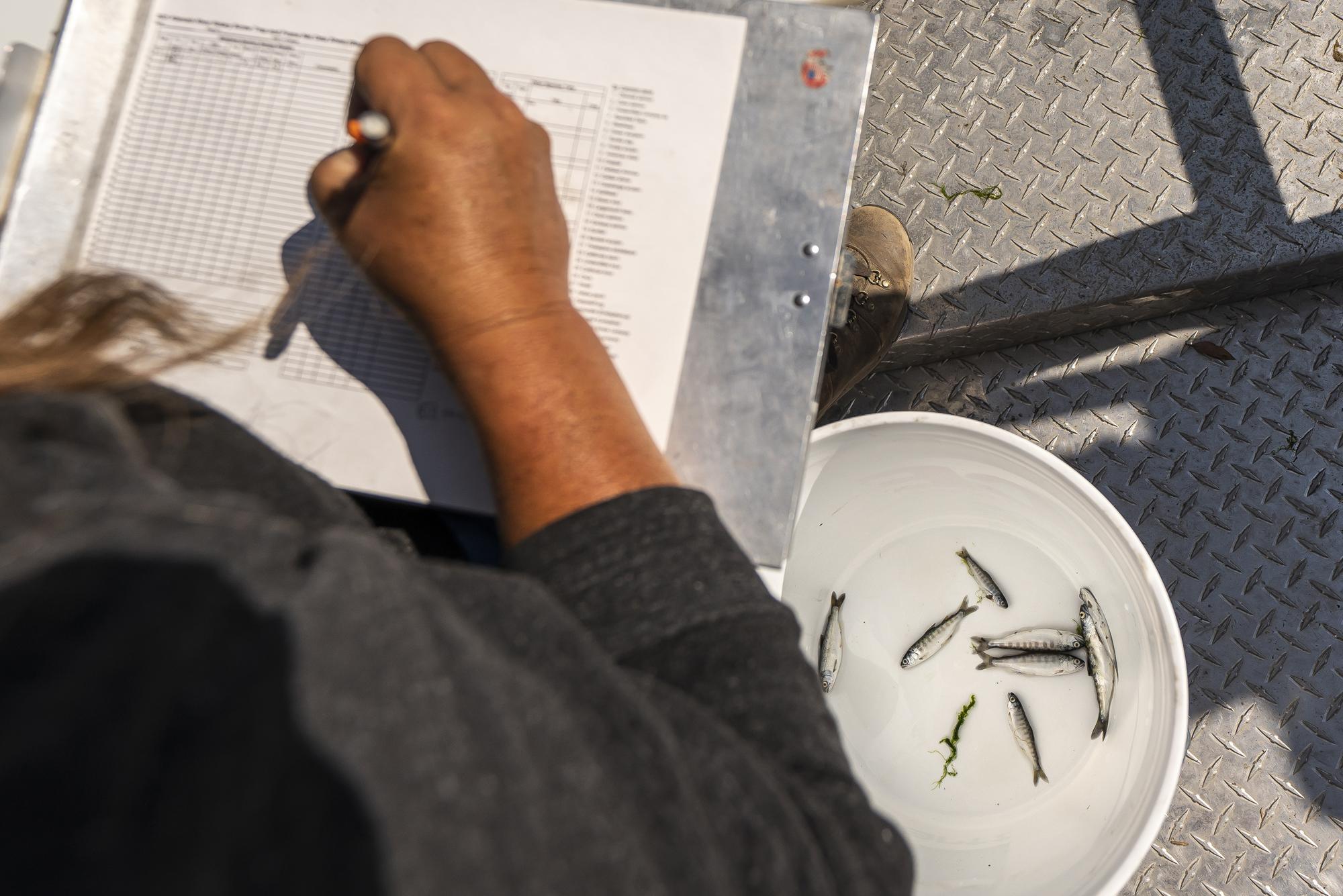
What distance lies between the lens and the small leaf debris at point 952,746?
1116 mm

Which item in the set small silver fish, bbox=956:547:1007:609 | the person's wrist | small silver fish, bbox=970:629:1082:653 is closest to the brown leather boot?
small silver fish, bbox=956:547:1007:609

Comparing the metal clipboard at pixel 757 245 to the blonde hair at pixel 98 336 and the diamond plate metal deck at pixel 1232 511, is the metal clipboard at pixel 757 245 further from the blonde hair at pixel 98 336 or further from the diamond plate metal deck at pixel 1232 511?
the diamond plate metal deck at pixel 1232 511

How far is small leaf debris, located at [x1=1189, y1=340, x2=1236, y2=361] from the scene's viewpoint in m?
1.45

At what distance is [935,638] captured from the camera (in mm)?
1161

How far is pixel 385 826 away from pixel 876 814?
1.28 feet

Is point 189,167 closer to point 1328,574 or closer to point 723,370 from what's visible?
point 723,370

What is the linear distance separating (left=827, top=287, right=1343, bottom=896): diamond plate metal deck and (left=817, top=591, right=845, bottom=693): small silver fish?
48 cm

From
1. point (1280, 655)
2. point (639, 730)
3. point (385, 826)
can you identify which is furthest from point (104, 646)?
point (1280, 655)

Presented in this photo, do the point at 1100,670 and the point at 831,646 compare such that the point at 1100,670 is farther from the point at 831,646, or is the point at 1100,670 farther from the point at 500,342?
the point at 500,342

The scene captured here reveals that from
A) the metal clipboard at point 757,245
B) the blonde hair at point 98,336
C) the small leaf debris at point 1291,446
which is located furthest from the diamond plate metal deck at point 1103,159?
the blonde hair at point 98,336

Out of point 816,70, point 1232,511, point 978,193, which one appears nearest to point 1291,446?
point 1232,511

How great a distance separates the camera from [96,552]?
44cm

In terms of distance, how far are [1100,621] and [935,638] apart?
22cm

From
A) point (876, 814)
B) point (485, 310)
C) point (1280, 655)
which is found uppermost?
point (485, 310)
